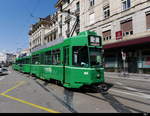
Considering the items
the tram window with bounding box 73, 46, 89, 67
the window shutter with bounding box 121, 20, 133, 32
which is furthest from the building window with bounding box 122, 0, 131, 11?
the tram window with bounding box 73, 46, 89, 67

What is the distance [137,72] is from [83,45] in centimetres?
Result: 1361

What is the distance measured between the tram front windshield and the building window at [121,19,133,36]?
44.2 ft

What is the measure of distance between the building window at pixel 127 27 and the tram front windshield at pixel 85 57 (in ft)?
44.2

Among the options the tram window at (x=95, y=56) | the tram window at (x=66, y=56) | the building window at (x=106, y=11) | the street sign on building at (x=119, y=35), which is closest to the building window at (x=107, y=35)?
the street sign on building at (x=119, y=35)

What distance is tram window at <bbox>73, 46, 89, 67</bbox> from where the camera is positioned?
7.42 meters

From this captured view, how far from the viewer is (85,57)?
7426mm

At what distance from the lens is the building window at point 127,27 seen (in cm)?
1917

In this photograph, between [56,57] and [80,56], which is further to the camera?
[56,57]

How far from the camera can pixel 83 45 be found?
24.8 feet

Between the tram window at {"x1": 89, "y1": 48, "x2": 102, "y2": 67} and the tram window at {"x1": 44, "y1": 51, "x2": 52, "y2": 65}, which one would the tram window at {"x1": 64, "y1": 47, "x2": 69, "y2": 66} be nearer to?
the tram window at {"x1": 89, "y1": 48, "x2": 102, "y2": 67}

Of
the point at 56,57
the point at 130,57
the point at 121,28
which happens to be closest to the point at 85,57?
the point at 56,57

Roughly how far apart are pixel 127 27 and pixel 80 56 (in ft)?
47.9

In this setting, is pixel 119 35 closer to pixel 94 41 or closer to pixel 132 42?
pixel 132 42

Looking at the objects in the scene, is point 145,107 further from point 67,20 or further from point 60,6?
point 60,6
